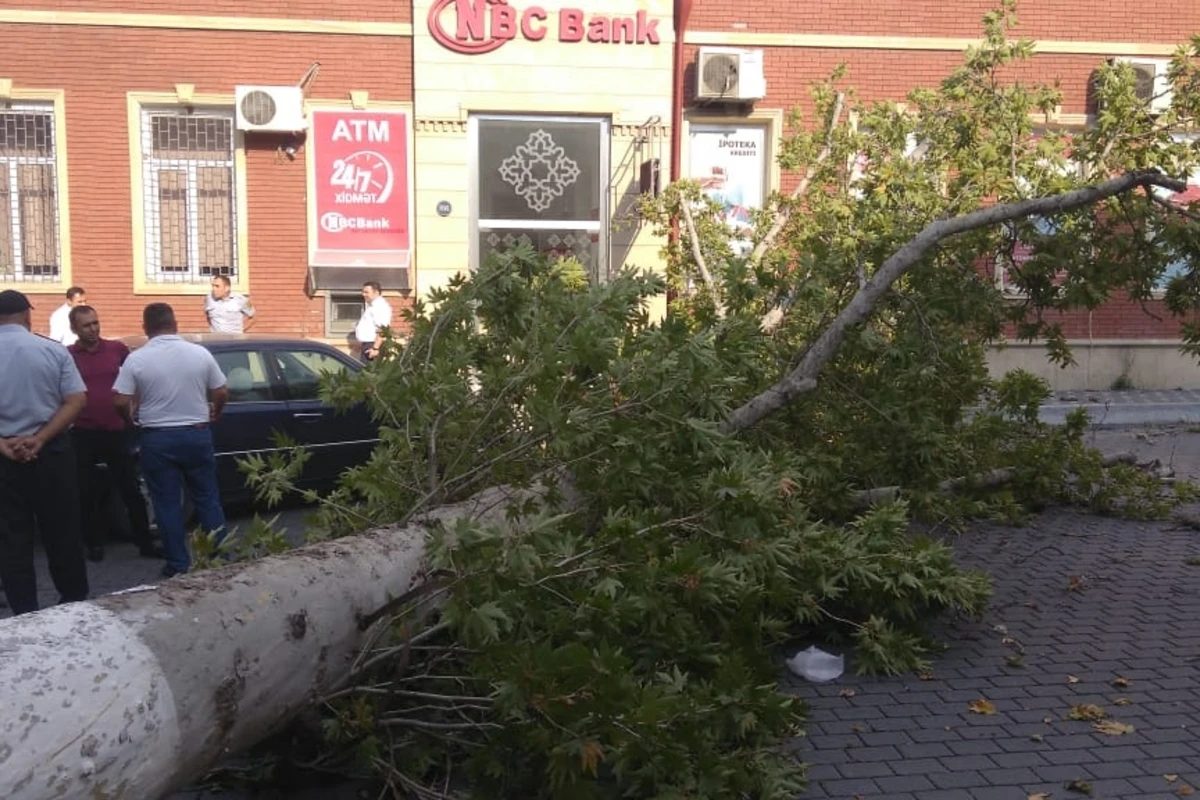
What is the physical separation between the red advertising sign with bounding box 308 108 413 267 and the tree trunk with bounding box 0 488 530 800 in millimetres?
11319

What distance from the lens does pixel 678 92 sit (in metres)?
15.0

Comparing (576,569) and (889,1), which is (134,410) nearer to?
(576,569)

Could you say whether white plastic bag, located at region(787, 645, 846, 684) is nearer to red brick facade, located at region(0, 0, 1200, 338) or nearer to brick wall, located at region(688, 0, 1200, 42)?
red brick facade, located at region(0, 0, 1200, 338)

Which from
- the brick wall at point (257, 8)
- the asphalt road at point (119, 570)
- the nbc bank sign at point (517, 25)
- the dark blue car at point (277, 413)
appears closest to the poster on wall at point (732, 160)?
the nbc bank sign at point (517, 25)

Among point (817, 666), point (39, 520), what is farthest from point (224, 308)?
point (817, 666)

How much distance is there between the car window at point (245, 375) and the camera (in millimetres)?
8430

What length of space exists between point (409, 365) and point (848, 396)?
297 centimetres

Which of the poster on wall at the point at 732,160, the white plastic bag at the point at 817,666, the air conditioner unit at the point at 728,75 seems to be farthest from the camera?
the poster on wall at the point at 732,160

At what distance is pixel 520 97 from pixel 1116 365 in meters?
9.18

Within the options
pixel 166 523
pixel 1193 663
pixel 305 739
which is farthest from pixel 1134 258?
pixel 166 523

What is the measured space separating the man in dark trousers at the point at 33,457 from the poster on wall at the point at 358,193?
8852 mm

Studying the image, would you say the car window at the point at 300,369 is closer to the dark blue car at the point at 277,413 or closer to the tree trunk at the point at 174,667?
the dark blue car at the point at 277,413

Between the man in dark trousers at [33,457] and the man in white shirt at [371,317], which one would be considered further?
the man in white shirt at [371,317]

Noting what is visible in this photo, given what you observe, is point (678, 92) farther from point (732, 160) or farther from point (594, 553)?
point (594, 553)
